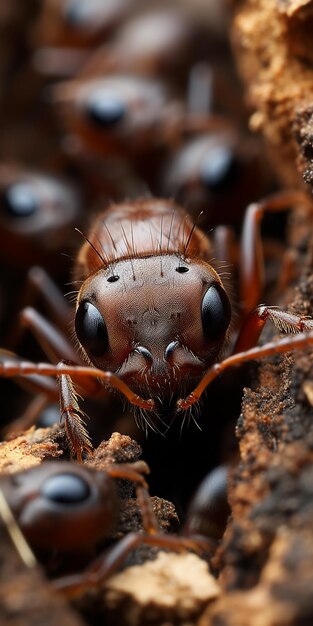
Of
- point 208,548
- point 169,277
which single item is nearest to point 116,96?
point 169,277

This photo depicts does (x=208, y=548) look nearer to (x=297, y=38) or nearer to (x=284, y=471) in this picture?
(x=284, y=471)

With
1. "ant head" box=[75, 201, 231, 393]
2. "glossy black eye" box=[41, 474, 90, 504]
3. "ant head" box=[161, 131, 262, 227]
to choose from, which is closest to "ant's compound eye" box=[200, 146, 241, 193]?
"ant head" box=[161, 131, 262, 227]

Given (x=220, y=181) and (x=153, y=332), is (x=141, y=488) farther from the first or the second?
(x=220, y=181)

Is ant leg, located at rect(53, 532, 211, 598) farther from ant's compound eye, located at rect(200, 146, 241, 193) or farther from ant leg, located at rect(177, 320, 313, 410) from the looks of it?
ant's compound eye, located at rect(200, 146, 241, 193)

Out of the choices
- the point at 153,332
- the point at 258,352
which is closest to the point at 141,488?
the point at 258,352

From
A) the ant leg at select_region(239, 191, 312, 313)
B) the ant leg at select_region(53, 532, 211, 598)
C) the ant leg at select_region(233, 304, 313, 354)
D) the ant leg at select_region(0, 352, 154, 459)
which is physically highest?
the ant leg at select_region(239, 191, 312, 313)

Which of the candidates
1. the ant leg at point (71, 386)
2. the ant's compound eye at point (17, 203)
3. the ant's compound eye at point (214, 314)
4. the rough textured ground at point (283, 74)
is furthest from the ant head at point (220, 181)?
the ant leg at point (71, 386)
